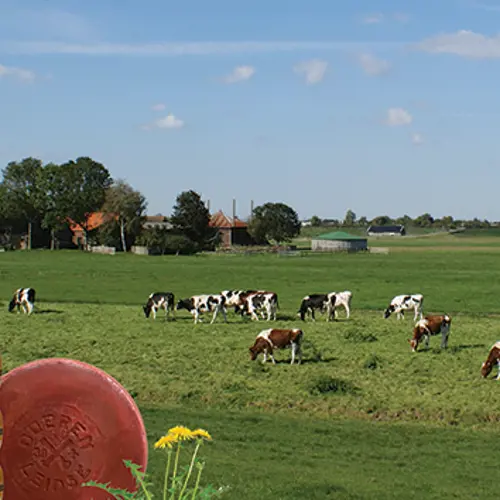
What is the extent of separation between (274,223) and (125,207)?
124ft

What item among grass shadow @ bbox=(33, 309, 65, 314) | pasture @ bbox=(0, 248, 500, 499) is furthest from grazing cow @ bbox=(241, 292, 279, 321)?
grass shadow @ bbox=(33, 309, 65, 314)

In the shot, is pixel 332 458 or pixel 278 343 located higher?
pixel 278 343

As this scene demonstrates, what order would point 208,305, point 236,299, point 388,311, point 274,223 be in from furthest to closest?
point 274,223 < point 236,299 < point 388,311 < point 208,305

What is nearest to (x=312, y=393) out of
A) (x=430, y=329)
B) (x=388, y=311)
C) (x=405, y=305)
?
(x=430, y=329)

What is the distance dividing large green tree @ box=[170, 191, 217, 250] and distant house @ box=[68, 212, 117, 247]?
9318mm

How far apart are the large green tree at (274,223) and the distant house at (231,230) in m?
1.74

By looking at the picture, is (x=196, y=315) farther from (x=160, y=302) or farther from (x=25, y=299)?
(x=25, y=299)

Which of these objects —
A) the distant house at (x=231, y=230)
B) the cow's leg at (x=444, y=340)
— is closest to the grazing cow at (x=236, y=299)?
the cow's leg at (x=444, y=340)

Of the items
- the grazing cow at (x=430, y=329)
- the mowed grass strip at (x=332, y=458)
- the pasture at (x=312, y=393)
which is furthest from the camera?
the grazing cow at (x=430, y=329)

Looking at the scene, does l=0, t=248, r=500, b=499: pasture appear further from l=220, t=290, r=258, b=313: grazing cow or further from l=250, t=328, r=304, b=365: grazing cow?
l=220, t=290, r=258, b=313: grazing cow

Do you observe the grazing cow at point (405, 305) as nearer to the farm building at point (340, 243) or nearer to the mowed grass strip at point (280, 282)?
the mowed grass strip at point (280, 282)

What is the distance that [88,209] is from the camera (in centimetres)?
12312

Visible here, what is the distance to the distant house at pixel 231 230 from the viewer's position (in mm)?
141375

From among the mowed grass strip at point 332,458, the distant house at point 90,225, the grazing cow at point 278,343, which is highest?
the distant house at point 90,225
